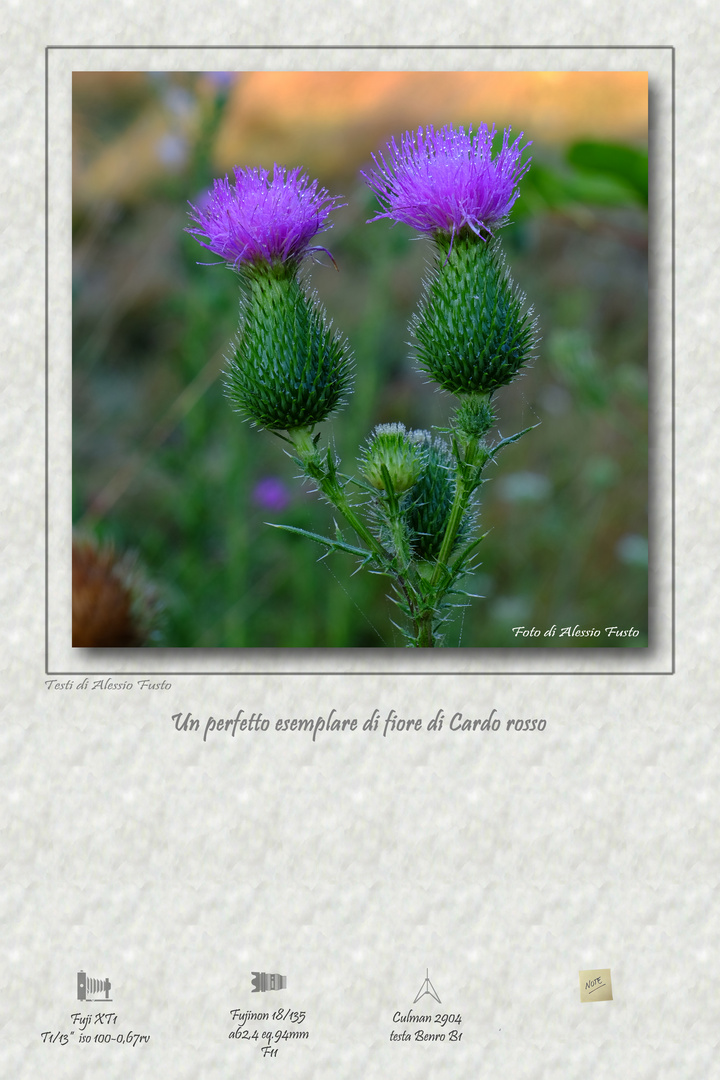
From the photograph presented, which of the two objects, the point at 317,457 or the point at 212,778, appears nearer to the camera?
the point at 317,457

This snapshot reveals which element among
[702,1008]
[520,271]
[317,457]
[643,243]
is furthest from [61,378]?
[520,271]

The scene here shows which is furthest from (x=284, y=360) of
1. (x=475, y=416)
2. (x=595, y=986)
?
(x=595, y=986)

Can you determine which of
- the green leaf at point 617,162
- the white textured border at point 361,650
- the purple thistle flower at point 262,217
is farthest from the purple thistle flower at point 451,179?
the green leaf at point 617,162

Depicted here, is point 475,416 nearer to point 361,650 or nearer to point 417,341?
point 417,341

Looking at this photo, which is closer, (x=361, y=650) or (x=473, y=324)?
(x=473, y=324)

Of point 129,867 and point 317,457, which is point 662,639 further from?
point 129,867

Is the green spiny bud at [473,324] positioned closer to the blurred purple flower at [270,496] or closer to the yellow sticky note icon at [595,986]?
the yellow sticky note icon at [595,986]

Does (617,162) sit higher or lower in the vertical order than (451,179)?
higher
